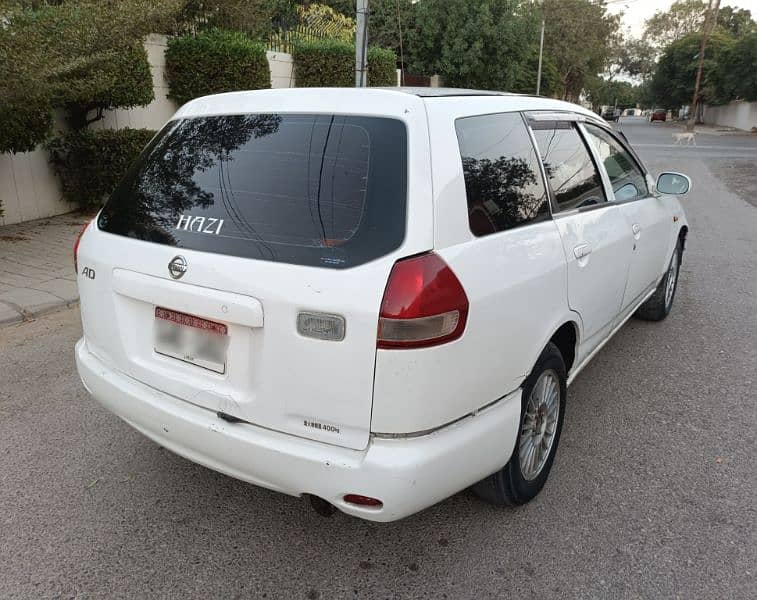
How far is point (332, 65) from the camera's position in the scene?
14281mm

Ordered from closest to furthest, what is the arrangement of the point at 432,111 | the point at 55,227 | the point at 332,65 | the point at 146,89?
the point at 432,111 < the point at 55,227 < the point at 146,89 < the point at 332,65

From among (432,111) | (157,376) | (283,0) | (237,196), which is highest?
(283,0)

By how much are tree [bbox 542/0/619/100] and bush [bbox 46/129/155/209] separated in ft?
155

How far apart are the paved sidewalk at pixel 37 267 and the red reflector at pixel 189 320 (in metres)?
3.42

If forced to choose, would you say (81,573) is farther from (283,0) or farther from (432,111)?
(283,0)

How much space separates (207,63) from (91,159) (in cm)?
292

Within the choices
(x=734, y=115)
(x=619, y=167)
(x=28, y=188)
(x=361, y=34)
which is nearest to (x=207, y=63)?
(x=361, y=34)

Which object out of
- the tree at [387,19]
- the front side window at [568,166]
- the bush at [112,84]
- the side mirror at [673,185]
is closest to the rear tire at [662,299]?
the side mirror at [673,185]

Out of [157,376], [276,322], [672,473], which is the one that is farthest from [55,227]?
[672,473]

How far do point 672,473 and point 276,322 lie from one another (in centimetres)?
224

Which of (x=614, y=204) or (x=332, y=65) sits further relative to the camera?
(x=332, y=65)

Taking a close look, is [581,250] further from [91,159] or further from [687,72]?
[687,72]

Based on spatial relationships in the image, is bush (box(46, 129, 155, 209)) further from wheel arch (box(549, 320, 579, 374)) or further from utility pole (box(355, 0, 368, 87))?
wheel arch (box(549, 320, 579, 374))

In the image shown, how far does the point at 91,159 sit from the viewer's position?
8617 mm
